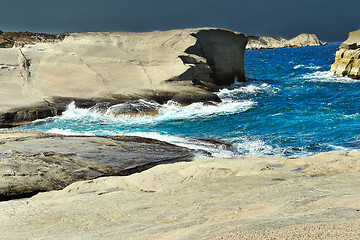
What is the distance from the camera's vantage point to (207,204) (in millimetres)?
5020

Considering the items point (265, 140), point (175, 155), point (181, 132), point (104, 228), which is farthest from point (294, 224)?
point (181, 132)

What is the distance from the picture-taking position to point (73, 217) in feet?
16.4

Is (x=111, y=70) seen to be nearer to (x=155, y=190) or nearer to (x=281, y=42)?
(x=155, y=190)

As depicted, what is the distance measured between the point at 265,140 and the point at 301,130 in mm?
2547

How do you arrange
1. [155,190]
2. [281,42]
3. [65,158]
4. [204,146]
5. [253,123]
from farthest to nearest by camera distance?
[281,42], [253,123], [204,146], [65,158], [155,190]

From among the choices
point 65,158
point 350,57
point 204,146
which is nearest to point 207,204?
point 65,158

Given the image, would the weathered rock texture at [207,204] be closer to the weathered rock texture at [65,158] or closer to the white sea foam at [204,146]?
the weathered rock texture at [65,158]

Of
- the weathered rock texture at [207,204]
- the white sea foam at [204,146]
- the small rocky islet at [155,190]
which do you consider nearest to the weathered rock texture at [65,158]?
the small rocky islet at [155,190]

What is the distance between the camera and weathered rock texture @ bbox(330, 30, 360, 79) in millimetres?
32812

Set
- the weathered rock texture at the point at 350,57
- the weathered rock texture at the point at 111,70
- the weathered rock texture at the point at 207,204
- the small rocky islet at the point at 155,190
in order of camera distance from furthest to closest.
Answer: the weathered rock texture at the point at 350,57 < the weathered rock texture at the point at 111,70 < the small rocky islet at the point at 155,190 < the weathered rock texture at the point at 207,204

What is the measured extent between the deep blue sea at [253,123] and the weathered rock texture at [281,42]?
505 ft

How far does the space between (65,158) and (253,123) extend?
11369 millimetres

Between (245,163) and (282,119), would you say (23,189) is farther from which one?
(282,119)

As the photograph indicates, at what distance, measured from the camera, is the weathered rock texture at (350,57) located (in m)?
32.8
